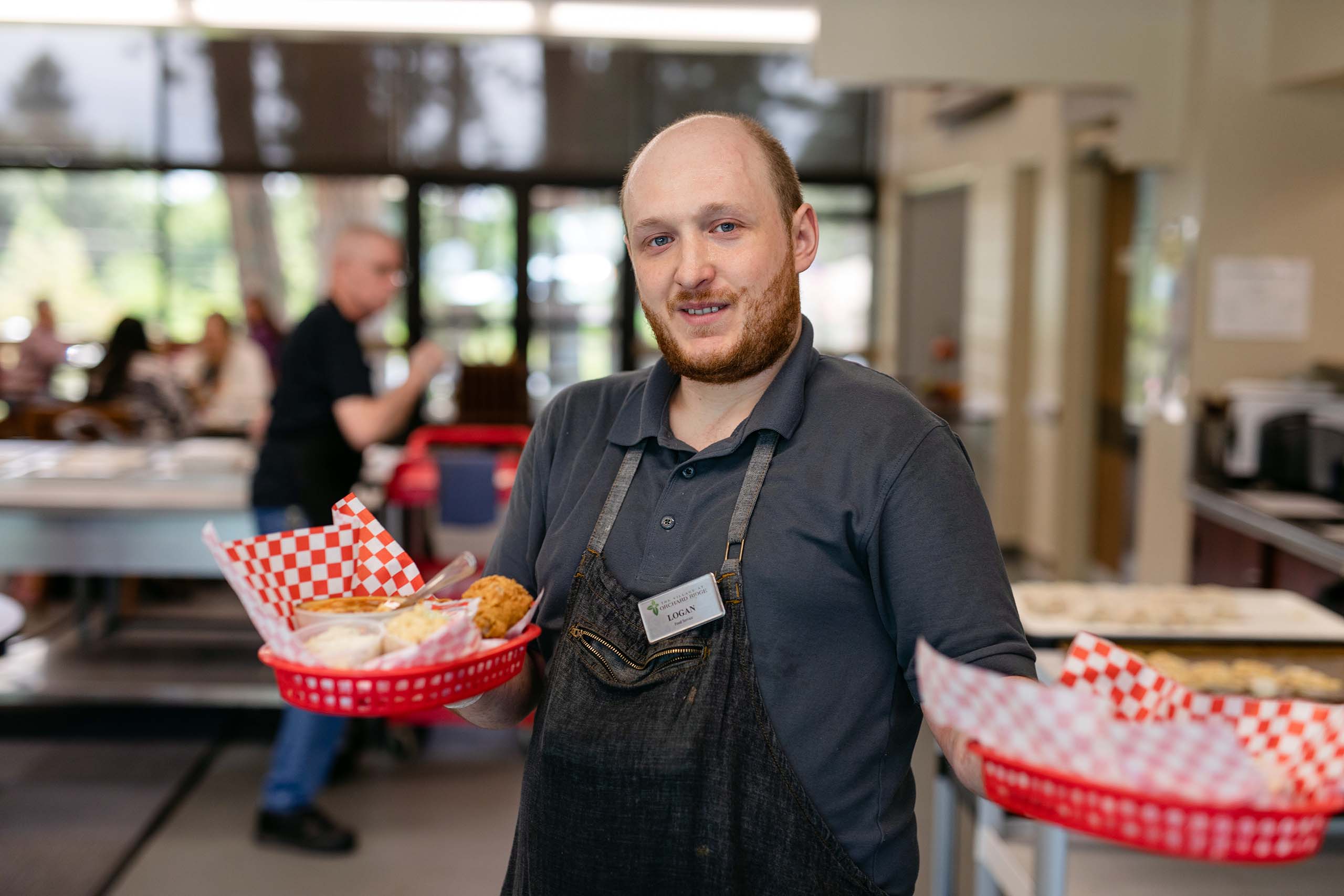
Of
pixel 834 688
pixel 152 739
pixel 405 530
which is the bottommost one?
pixel 152 739

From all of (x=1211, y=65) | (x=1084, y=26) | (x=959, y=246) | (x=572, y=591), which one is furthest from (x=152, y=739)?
(x=959, y=246)

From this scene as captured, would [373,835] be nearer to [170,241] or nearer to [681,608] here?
[681,608]

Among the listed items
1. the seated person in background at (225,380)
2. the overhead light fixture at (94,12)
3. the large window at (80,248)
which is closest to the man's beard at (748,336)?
the overhead light fixture at (94,12)

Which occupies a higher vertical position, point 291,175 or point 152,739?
point 291,175

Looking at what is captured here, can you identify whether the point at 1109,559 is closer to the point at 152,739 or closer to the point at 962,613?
the point at 152,739

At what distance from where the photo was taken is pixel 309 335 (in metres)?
3.42

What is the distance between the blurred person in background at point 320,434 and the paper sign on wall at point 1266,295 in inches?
121

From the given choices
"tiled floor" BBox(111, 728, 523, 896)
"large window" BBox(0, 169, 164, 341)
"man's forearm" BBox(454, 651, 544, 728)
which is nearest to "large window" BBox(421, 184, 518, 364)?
"large window" BBox(0, 169, 164, 341)

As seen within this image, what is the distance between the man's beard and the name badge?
24 centimetres

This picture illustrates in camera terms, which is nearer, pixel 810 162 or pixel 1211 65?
pixel 1211 65

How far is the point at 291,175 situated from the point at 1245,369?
7.94 m

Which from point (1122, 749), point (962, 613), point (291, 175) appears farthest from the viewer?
point (291, 175)

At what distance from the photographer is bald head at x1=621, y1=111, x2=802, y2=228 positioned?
1336 millimetres

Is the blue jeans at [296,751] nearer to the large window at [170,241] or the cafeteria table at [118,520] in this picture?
the cafeteria table at [118,520]
